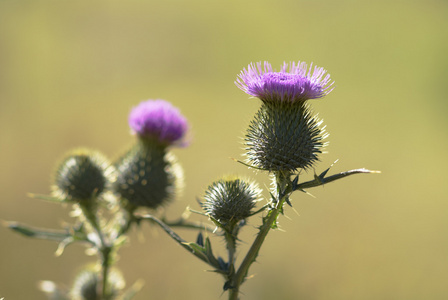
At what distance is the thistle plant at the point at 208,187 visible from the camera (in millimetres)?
2947

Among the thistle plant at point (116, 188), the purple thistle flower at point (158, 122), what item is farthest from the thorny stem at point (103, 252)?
the purple thistle flower at point (158, 122)

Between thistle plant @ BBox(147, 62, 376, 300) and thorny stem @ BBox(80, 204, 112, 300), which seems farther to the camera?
thorny stem @ BBox(80, 204, 112, 300)

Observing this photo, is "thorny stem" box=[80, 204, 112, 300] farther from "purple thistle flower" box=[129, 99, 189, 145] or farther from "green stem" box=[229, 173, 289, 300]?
"green stem" box=[229, 173, 289, 300]

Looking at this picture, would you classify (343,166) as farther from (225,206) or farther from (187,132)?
(225,206)

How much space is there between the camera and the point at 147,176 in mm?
4613

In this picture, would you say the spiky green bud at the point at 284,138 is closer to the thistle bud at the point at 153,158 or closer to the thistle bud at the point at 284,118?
the thistle bud at the point at 284,118

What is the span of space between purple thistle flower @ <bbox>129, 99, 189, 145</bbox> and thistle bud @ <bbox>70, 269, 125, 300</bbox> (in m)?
1.54

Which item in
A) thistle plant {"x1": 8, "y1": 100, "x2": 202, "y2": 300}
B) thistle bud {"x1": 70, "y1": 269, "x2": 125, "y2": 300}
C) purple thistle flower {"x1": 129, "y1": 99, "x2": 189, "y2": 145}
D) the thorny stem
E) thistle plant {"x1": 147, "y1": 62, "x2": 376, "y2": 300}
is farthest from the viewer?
purple thistle flower {"x1": 129, "y1": 99, "x2": 189, "y2": 145}

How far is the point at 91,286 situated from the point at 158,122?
187cm

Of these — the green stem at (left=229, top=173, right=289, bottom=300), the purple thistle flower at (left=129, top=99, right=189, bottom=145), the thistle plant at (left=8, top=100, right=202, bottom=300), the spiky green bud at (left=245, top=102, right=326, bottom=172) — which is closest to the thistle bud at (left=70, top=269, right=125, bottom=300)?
the thistle plant at (left=8, top=100, right=202, bottom=300)

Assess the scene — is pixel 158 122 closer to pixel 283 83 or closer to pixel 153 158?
pixel 153 158

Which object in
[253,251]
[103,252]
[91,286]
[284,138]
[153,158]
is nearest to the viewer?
[253,251]

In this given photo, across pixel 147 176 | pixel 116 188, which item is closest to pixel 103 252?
pixel 116 188

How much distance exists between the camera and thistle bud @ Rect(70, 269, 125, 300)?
4.53 m
